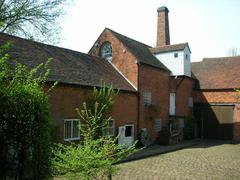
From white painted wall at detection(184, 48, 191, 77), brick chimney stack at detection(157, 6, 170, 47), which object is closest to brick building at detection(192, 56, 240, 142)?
white painted wall at detection(184, 48, 191, 77)

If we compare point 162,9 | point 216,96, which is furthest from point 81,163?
point 162,9

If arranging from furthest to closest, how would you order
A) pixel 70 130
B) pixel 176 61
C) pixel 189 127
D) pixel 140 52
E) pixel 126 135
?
pixel 189 127
pixel 176 61
pixel 140 52
pixel 126 135
pixel 70 130

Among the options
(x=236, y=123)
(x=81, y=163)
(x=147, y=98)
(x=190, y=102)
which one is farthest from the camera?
(x=190, y=102)

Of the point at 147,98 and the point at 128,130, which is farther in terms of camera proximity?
the point at 147,98

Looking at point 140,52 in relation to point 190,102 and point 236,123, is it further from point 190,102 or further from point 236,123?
point 236,123

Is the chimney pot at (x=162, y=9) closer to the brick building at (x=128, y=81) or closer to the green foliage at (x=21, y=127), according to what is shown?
the brick building at (x=128, y=81)

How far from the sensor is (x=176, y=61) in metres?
30.4

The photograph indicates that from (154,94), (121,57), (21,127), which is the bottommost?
(21,127)

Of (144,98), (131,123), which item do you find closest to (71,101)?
(131,123)

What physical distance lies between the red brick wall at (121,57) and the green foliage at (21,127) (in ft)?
60.8

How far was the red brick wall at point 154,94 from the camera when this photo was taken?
2577 centimetres

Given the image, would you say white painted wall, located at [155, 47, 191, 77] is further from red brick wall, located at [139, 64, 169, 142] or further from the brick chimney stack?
the brick chimney stack

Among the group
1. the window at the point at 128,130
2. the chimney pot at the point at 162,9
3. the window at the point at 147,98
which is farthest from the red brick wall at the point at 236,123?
the window at the point at 128,130

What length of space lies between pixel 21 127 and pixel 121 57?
20.6 m
